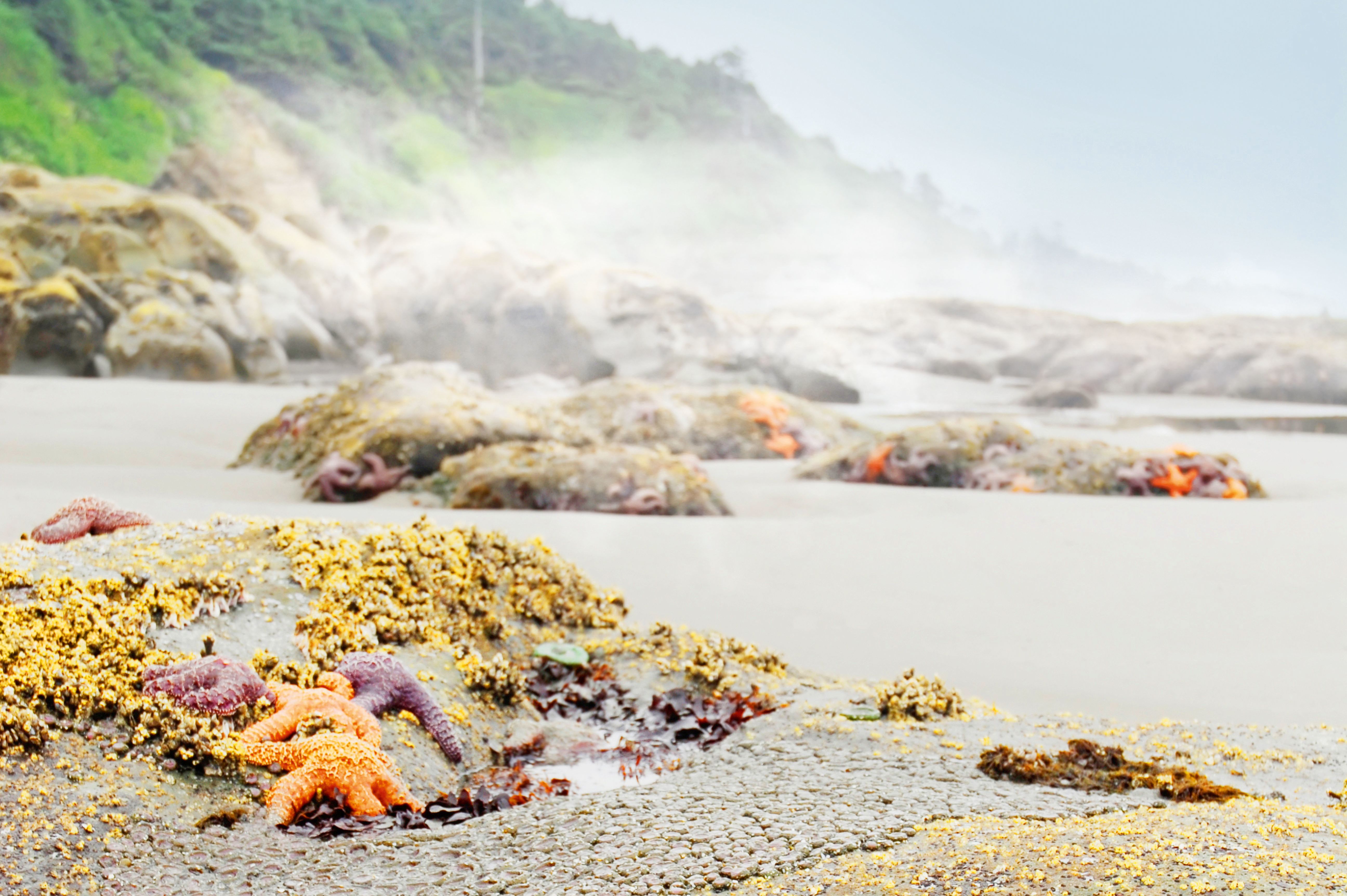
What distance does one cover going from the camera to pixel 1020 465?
5.27 meters

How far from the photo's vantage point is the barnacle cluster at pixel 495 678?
186 centimetres

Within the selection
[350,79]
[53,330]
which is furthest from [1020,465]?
[350,79]

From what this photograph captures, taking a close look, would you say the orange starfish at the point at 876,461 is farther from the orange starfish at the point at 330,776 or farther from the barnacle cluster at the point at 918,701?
the orange starfish at the point at 330,776

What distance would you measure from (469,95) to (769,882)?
13.5 m

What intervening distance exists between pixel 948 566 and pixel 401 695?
2052 millimetres

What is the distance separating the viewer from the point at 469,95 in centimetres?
1309

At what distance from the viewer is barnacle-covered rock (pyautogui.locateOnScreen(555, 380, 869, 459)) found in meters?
6.59

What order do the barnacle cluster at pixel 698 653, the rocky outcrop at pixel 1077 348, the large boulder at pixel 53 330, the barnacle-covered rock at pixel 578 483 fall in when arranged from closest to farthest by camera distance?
the barnacle cluster at pixel 698 653
the barnacle-covered rock at pixel 578 483
the large boulder at pixel 53 330
the rocky outcrop at pixel 1077 348

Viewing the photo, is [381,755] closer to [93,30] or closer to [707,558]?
[707,558]

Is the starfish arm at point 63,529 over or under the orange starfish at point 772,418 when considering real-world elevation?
under

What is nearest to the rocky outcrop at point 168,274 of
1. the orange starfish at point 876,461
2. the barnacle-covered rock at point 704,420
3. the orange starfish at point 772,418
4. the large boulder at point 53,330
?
the large boulder at point 53,330

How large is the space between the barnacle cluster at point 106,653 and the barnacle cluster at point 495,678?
0.44m

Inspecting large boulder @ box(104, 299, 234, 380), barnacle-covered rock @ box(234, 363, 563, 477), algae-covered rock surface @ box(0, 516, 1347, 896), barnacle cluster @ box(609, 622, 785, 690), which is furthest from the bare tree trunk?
barnacle cluster @ box(609, 622, 785, 690)

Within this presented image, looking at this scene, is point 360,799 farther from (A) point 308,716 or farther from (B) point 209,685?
(B) point 209,685
